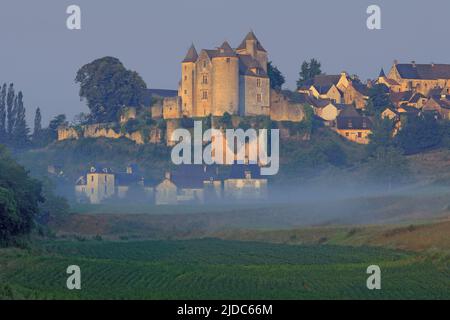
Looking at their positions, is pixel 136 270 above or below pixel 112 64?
below

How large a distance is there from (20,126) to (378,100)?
33.4m

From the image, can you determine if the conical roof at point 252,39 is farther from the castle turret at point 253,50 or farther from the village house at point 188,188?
the village house at point 188,188

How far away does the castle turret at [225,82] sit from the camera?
11556 centimetres

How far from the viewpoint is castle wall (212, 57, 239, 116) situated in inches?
4550

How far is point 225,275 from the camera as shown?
1784 inches

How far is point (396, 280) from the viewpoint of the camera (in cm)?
4350

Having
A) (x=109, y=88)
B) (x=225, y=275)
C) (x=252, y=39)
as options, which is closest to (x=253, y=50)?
(x=252, y=39)

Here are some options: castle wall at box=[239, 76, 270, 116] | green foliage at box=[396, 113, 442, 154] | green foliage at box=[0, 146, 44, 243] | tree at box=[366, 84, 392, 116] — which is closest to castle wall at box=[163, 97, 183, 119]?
castle wall at box=[239, 76, 270, 116]

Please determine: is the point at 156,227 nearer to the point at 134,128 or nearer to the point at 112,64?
the point at 134,128

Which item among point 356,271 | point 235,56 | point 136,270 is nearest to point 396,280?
point 356,271

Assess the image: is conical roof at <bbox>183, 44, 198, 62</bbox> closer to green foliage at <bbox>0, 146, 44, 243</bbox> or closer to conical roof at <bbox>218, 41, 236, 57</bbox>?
conical roof at <bbox>218, 41, 236, 57</bbox>

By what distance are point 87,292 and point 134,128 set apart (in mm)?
81517

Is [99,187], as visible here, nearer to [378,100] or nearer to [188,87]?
[188,87]
